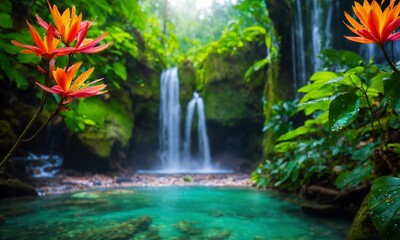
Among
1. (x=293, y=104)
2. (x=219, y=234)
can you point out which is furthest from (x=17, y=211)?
(x=293, y=104)

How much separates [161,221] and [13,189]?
318 cm

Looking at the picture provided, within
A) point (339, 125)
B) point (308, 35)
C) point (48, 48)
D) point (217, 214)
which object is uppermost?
point (308, 35)

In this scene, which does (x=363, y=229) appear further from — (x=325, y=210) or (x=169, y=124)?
(x=169, y=124)

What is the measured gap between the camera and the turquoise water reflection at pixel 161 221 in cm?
244

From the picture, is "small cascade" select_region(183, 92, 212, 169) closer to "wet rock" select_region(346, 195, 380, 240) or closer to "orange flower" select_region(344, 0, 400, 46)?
"wet rock" select_region(346, 195, 380, 240)

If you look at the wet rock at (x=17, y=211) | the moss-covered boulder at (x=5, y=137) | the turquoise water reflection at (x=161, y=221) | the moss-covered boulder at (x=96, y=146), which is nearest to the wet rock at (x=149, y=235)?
the turquoise water reflection at (x=161, y=221)

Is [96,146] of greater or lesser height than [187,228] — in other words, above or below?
above

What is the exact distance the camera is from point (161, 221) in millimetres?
3035

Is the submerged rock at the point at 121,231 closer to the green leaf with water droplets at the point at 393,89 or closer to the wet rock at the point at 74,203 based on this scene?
the wet rock at the point at 74,203

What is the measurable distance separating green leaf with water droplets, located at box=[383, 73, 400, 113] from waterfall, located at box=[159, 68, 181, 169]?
513 inches

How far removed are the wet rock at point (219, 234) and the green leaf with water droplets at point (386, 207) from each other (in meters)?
1.47

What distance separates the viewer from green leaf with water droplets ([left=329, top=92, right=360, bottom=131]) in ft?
3.88

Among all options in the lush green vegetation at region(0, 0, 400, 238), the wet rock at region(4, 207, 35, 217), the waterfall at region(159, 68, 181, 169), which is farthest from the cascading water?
the waterfall at region(159, 68, 181, 169)

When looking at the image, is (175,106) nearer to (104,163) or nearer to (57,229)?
(104,163)
